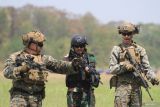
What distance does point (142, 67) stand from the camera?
9.84m

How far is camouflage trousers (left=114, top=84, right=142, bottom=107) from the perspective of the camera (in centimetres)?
966

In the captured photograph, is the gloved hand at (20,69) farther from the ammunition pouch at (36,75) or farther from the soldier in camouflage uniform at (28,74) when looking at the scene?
the ammunition pouch at (36,75)

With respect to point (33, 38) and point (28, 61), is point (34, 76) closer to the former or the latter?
point (28, 61)

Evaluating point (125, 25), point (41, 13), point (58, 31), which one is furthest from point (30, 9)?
point (125, 25)

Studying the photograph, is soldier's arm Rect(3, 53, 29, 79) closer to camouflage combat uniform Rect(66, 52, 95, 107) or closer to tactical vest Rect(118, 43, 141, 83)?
camouflage combat uniform Rect(66, 52, 95, 107)

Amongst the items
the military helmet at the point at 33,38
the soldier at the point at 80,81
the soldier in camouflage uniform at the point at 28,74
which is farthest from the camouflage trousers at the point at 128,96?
the military helmet at the point at 33,38

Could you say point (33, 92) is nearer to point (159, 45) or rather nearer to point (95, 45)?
point (95, 45)

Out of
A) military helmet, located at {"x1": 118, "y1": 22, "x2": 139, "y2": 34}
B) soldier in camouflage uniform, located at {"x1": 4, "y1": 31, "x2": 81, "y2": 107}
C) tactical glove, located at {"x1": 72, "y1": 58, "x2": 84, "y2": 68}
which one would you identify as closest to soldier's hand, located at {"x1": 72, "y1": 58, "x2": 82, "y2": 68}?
tactical glove, located at {"x1": 72, "y1": 58, "x2": 84, "y2": 68}

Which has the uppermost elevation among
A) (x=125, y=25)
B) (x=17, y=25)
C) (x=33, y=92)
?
(x=17, y=25)

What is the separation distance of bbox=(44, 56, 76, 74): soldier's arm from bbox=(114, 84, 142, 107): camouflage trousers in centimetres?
144

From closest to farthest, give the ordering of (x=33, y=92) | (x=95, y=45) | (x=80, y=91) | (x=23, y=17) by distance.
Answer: (x=33, y=92)
(x=80, y=91)
(x=95, y=45)
(x=23, y=17)

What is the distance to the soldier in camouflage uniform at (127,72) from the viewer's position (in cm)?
967

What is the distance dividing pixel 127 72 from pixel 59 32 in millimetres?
103084

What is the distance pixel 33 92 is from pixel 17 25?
317 ft
